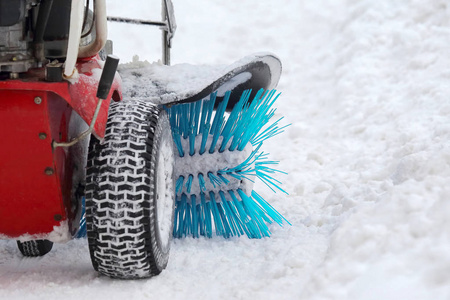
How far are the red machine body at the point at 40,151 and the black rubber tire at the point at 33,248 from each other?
0.34 m

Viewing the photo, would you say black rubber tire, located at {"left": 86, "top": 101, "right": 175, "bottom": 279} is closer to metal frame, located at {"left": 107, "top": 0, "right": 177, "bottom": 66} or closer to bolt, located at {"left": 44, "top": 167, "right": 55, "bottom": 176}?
bolt, located at {"left": 44, "top": 167, "right": 55, "bottom": 176}

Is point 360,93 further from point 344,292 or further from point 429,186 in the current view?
point 344,292

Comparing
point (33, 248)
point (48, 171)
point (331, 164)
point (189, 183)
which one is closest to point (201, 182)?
point (189, 183)

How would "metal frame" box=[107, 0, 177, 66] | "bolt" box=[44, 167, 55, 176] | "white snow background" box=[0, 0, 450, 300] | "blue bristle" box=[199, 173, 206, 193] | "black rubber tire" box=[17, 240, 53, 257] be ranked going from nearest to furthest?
"white snow background" box=[0, 0, 450, 300] → "bolt" box=[44, 167, 55, 176] → "black rubber tire" box=[17, 240, 53, 257] → "blue bristle" box=[199, 173, 206, 193] → "metal frame" box=[107, 0, 177, 66]

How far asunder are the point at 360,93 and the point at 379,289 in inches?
89.3

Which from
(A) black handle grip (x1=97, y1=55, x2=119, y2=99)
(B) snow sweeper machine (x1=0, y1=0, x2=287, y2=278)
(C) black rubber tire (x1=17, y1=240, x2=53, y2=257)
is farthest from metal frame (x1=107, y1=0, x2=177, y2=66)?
(A) black handle grip (x1=97, y1=55, x2=119, y2=99)

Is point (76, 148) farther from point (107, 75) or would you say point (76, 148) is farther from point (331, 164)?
point (331, 164)

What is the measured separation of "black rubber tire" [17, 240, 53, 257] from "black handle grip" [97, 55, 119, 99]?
0.64m

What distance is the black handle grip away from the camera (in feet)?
4.26

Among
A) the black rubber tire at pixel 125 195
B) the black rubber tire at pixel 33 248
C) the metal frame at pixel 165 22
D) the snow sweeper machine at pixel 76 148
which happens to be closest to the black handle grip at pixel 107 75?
the snow sweeper machine at pixel 76 148

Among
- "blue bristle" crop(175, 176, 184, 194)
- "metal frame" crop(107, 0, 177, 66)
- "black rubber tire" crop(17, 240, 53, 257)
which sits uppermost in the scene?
"metal frame" crop(107, 0, 177, 66)

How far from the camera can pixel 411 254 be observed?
3.79ft

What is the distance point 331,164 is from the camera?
2666mm

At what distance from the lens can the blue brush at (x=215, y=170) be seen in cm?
198
